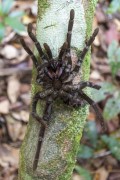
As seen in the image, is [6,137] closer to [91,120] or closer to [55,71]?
[91,120]

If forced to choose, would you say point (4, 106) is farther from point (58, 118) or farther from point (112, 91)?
point (58, 118)

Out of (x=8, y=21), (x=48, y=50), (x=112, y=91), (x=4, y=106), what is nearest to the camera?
(x=48, y=50)

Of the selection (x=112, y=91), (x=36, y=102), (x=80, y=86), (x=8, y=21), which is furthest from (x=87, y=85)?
(x=8, y=21)

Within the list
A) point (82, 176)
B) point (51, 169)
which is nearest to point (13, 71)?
point (82, 176)

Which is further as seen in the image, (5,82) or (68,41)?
(5,82)

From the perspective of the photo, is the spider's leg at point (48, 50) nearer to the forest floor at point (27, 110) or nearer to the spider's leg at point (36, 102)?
the spider's leg at point (36, 102)

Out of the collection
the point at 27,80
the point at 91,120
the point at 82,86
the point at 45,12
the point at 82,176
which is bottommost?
the point at 82,176
